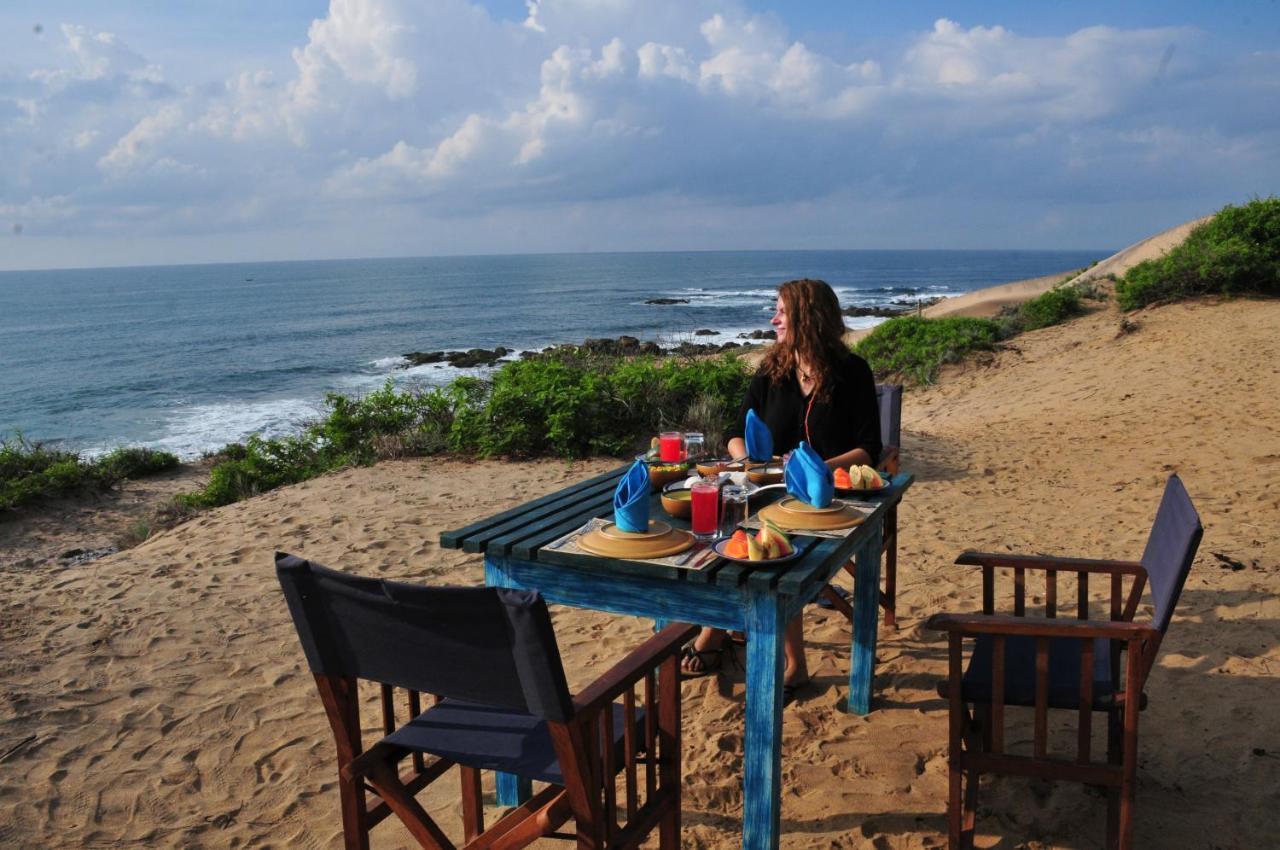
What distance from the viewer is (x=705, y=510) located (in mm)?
2670

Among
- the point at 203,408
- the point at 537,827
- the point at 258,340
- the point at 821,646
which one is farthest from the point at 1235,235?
the point at 258,340

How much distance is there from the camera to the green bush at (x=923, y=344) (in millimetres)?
14570

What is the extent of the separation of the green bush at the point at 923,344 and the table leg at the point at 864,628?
438 inches

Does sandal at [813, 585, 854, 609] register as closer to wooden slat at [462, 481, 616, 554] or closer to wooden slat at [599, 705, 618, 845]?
wooden slat at [462, 481, 616, 554]

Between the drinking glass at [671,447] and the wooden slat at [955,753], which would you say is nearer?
the wooden slat at [955,753]

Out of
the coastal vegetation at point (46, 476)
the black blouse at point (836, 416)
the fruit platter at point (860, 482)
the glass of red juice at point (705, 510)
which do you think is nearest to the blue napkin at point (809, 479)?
the fruit platter at point (860, 482)

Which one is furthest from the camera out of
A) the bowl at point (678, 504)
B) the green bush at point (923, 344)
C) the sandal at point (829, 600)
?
the green bush at point (923, 344)

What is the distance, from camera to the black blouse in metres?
4.01

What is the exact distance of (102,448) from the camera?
22031 millimetres

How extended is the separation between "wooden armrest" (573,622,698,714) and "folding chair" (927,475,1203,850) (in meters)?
0.72

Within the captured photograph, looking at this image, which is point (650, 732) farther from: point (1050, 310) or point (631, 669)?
point (1050, 310)

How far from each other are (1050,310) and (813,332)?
14.4m

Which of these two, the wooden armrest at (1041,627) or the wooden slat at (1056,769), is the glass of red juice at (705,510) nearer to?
the wooden armrest at (1041,627)

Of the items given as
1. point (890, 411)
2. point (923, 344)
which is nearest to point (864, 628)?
point (890, 411)
